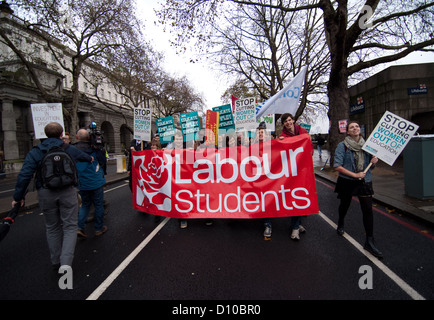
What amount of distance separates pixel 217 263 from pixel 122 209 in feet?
12.6

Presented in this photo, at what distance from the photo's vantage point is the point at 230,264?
9.33ft

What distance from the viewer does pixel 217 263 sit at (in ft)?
9.46

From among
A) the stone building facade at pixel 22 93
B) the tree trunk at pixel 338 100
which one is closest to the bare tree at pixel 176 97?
the stone building facade at pixel 22 93

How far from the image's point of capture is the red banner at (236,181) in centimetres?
361

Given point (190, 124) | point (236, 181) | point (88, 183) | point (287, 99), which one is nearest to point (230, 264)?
point (236, 181)

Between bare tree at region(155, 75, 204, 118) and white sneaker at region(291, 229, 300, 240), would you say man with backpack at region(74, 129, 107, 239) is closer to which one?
white sneaker at region(291, 229, 300, 240)

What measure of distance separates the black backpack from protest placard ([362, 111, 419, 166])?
4188 millimetres

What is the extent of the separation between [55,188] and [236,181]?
2.71m

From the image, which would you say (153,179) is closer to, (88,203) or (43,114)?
(88,203)

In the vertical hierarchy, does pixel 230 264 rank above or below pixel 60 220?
below

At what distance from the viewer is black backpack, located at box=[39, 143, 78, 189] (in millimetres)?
2668

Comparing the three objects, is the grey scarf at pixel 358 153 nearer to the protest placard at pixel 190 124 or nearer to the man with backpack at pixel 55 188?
the protest placard at pixel 190 124

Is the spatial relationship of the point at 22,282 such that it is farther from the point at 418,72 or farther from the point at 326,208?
the point at 418,72
